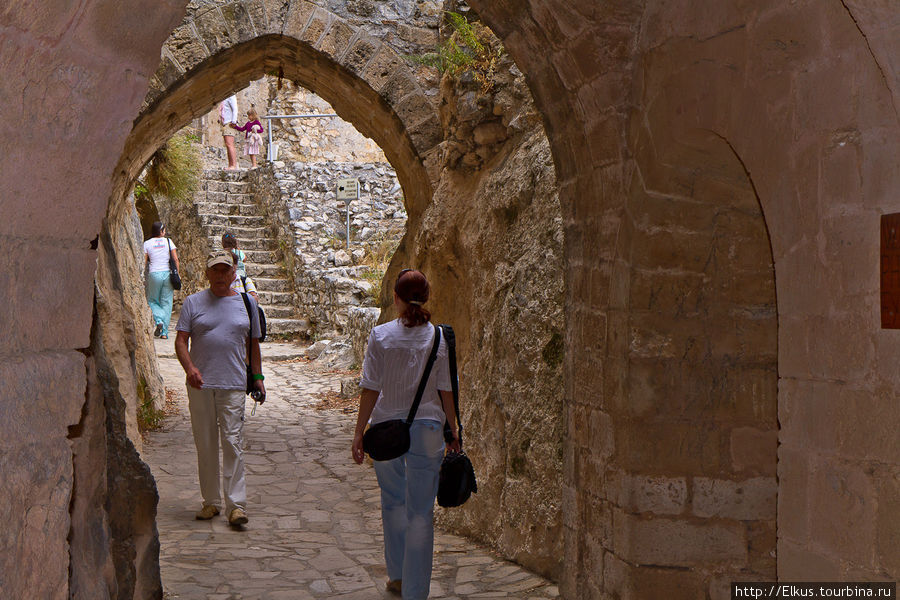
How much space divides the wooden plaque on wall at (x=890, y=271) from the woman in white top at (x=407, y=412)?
2.13 metres

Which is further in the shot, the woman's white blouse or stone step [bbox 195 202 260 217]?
stone step [bbox 195 202 260 217]

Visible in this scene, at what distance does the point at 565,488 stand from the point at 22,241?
275 cm

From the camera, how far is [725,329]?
3490 millimetres

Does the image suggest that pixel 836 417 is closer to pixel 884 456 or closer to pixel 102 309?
pixel 884 456

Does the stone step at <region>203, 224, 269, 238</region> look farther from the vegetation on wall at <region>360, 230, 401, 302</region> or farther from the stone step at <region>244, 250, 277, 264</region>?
the vegetation on wall at <region>360, 230, 401, 302</region>

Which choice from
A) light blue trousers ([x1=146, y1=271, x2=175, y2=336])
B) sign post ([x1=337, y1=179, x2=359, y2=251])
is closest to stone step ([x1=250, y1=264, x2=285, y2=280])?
sign post ([x1=337, y1=179, x2=359, y2=251])

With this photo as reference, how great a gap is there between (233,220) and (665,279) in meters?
16.0

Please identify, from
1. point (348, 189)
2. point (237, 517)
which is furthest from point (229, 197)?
point (237, 517)

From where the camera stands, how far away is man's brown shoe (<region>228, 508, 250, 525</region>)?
541 cm

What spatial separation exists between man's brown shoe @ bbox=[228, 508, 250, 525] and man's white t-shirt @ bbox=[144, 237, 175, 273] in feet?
22.6

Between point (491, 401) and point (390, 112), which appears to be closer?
point (491, 401)

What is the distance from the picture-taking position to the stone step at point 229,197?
19.2 m

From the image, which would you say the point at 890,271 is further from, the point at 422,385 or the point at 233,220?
the point at 233,220

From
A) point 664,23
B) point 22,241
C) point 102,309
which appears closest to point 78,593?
point 22,241
